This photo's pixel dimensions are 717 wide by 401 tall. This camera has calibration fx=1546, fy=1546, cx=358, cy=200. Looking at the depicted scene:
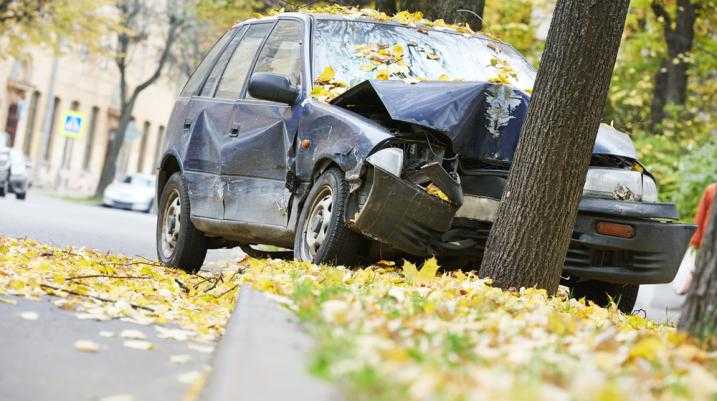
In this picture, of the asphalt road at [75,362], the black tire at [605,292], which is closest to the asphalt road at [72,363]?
the asphalt road at [75,362]

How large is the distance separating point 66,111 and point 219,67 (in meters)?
37.5

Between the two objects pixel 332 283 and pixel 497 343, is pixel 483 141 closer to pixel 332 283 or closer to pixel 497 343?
pixel 332 283

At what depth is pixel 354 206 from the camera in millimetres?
8344

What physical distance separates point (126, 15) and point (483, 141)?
39174mm

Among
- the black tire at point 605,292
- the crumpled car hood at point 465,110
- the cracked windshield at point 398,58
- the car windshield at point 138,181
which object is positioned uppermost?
the cracked windshield at point 398,58

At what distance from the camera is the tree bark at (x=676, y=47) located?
2895 cm

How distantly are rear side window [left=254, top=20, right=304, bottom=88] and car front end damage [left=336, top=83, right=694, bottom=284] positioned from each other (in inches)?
36.7

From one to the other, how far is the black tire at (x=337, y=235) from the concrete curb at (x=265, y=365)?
3215 mm

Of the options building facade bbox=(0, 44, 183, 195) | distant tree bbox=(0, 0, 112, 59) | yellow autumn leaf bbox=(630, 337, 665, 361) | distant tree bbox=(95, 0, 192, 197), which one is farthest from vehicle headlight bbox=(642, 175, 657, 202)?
building facade bbox=(0, 44, 183, 195)

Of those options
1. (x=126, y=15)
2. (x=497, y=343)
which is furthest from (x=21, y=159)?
(x=497, y=343)

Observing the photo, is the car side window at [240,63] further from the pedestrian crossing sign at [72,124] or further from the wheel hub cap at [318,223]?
the pedestrian crossing sign at [72,124]

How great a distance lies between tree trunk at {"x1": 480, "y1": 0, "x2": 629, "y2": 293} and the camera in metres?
8.27

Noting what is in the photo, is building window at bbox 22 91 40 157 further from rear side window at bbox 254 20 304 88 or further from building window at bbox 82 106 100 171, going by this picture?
rear side window at bbox 254 20 304 88

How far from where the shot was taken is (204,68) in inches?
458
